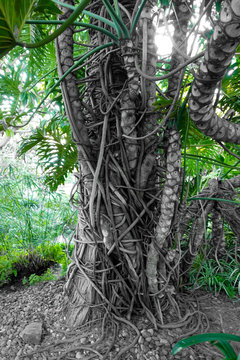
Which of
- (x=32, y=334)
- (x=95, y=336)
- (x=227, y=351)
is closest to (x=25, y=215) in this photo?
(x=32, y=334)

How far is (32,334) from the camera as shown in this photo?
82 cm

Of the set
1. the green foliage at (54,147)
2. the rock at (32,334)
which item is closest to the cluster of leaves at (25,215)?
the green foliage at (54,147)

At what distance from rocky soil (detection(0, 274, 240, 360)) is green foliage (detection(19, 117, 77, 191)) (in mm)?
599

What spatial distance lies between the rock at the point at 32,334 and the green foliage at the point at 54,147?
63cm

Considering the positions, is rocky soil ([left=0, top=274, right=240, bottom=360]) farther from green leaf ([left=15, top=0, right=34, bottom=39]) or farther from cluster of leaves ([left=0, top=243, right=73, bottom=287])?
green leaf ([left=15, top=0, right=34, bottom=39])

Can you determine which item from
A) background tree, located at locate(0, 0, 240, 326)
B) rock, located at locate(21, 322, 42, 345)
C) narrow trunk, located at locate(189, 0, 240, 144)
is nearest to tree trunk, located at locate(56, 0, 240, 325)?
background tree, located at locate(0, 0, 240, 326)

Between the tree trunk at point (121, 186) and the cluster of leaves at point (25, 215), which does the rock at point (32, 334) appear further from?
the cluster of leaves at point (25, 215)

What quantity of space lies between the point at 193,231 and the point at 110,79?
0.73 m

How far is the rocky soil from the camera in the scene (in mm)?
716

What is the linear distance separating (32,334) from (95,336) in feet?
0.76

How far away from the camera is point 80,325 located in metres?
0.86

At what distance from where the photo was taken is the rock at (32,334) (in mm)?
809

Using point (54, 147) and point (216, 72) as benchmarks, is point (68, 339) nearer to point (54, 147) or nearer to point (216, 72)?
point (54, 147)

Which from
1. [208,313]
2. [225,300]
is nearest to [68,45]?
[208,313]
